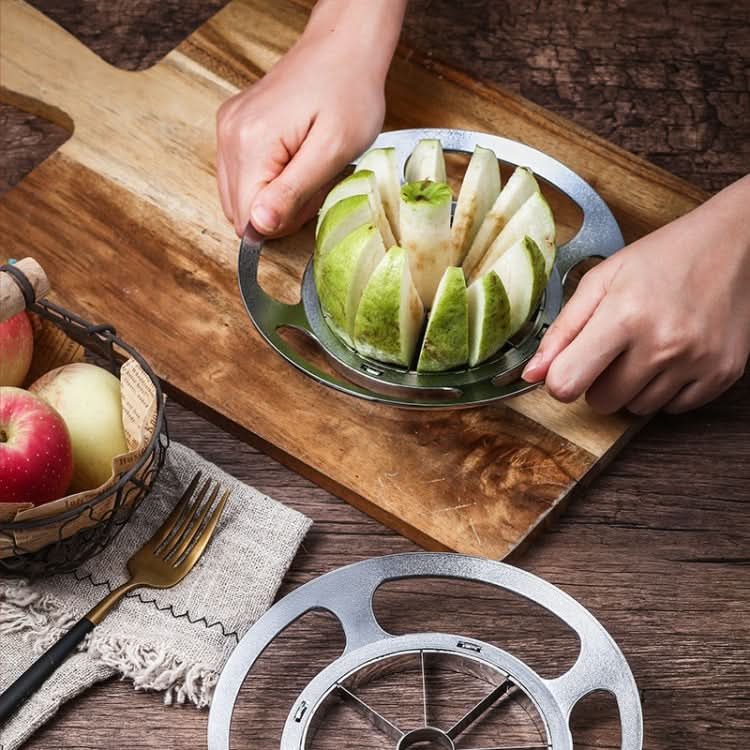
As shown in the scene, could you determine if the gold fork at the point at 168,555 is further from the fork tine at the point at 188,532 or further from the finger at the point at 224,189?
the finger at the point at 224,189

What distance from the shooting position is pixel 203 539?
4.15 ft

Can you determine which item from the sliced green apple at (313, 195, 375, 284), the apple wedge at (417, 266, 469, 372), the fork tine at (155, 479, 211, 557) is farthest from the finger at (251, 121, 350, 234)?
the fork tine at (155, 479, 211, 557)

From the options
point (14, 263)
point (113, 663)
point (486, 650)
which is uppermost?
point (14, 263)

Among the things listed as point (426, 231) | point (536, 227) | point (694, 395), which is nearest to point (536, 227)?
point (536, 227)

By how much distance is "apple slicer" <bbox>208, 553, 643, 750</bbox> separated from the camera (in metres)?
1.10

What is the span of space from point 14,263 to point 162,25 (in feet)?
2.67

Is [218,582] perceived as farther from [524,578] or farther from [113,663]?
[524,578]

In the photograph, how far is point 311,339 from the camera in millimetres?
1450

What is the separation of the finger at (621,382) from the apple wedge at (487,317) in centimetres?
11

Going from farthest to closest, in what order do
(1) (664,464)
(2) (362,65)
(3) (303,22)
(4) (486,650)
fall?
(3) (303,22) → (2) (362,65) → (1) (664,464) → (4) (486,650)

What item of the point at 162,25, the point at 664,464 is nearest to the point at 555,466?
the point at 664,464

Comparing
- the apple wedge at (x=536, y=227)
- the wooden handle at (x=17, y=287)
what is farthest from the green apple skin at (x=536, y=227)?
the wooden handle at (x=17, y=287)

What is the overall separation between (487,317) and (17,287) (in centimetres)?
47

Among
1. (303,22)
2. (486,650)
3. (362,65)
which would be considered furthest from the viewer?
(303,22)
